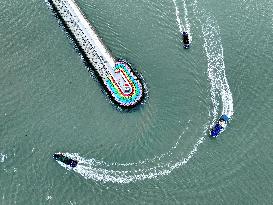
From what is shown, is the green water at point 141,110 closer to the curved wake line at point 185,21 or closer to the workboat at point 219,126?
the curved wake line at point 185,21

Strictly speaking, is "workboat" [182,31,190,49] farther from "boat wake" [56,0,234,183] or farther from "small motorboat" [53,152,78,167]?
"small motorboat" [53,152,78,167]

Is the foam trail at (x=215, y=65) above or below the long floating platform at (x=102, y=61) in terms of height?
below

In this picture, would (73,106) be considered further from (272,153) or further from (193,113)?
(272,153)

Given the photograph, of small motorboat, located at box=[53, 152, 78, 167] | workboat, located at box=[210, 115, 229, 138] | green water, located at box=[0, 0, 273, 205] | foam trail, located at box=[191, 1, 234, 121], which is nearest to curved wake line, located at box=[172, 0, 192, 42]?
green water, located at box=[0, 0, 273, 205]

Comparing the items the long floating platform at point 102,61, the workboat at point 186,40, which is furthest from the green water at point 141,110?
the long floating platform at point 102,61

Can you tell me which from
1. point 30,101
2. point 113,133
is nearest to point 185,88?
point 113,133

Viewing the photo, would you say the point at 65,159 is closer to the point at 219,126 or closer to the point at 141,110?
the point at 141,110

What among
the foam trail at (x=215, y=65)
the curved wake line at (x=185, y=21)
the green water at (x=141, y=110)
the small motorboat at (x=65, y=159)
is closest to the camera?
the green water at (x=141, y=110)
